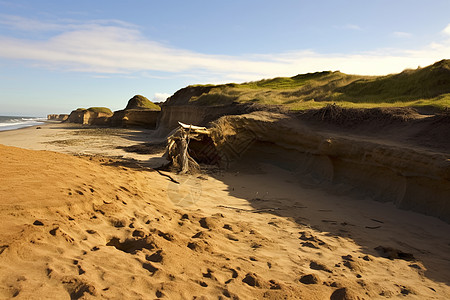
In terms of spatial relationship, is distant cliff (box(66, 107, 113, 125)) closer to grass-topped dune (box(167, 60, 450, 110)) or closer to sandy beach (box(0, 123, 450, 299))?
grass-topped dune (box(167, 60, 450, 110))

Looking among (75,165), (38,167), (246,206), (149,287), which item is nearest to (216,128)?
(246,206)

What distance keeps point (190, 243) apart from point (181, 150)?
17.3 ft

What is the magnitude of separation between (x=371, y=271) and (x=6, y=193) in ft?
15.1

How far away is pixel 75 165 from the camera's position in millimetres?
5918

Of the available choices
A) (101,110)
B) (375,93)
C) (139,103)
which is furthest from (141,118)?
(375,93)

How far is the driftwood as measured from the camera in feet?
28.6

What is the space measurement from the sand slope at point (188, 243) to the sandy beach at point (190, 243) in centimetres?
1

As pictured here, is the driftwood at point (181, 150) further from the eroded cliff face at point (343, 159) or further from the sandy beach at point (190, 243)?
the sandy beach at point (190, 243)

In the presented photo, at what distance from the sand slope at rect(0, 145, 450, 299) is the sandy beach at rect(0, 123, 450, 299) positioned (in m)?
0.01

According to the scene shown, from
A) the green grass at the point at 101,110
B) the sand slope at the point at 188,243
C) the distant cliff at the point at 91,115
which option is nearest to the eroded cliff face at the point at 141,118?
the distant cliff at the point at 91,115

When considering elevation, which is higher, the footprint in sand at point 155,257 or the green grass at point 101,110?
the green grass at point 101,110

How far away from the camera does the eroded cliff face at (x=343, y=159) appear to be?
19.9 feet

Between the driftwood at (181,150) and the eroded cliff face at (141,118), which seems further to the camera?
the eroded cliff face at (141,118)

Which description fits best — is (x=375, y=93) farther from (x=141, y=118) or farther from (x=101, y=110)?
(x=101, y=110)
